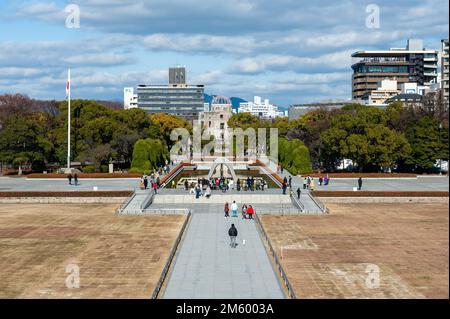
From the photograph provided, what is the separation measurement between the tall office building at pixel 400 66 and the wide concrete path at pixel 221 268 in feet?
408

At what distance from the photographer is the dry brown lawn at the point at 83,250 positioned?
867 inches

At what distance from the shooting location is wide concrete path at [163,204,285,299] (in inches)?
818

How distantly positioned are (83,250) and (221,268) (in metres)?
8.37

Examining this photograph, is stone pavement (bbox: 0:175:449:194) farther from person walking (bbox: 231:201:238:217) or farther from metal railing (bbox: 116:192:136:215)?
person walking (bbox: 231:201:238:217)

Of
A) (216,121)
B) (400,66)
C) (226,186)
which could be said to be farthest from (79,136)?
(400,66)

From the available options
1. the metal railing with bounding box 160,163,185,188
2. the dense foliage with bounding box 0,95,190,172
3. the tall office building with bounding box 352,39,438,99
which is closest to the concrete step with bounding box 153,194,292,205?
the metal railing with bounding box 160,163,185,188

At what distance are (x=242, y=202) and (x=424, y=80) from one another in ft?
398

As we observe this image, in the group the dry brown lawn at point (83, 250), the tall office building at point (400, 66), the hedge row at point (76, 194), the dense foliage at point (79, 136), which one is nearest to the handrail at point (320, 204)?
the dry brown lawn at point (83, 250)

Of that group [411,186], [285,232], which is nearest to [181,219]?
[285,232]

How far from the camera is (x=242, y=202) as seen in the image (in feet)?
155

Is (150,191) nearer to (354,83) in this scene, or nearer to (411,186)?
(411,186)

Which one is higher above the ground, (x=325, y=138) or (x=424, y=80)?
(x=424, y=80)
